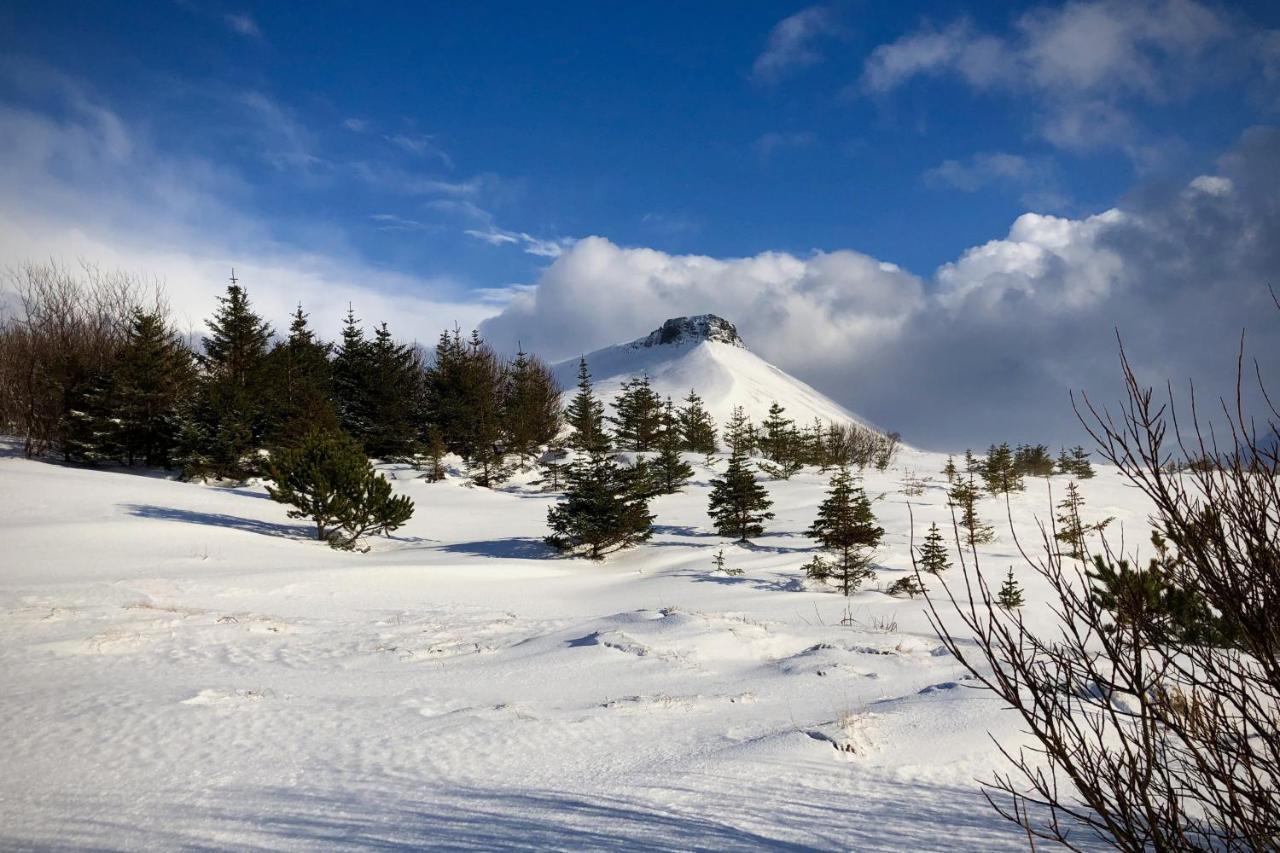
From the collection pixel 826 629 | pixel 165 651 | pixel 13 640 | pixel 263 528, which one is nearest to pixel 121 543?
pixel 263 528

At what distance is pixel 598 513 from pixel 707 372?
103523mm

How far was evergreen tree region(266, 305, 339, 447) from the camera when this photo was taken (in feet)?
86.0

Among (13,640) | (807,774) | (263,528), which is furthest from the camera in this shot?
(263,528)

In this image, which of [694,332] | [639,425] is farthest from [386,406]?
[694,332]

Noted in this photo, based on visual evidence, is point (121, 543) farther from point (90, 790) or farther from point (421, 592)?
point (90, 790)

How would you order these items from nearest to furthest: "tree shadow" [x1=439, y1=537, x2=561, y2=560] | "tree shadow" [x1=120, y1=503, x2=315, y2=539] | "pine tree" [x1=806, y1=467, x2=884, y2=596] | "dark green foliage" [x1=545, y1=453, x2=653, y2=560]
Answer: "pine tree" [x1=806, y1=467, x2=884, y2=596] < "dark green foliage" [x1=545, y1=453, x2=653, y2=560] < "tree shadow" [x1=120, y1=503, x2=315, y2=539] < "tree shadow" [x1=439, y1=537, x2=561, y2=560]

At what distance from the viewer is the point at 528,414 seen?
37.7 metres

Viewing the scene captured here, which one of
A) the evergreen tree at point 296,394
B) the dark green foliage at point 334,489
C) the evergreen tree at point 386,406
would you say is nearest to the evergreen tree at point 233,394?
the evergreen tree at point 296,394

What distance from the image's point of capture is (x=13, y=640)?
22.6ft

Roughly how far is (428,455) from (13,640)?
2383cm

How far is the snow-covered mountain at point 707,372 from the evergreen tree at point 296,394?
57.9m

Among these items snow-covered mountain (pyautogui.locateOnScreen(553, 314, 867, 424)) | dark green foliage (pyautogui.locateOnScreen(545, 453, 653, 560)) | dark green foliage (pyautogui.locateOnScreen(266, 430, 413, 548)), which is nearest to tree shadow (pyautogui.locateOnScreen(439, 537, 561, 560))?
dark green foliage (pyautogui.locateOnScreen(545, 453, 653, 560))

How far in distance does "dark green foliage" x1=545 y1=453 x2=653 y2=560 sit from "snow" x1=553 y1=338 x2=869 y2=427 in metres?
74.4

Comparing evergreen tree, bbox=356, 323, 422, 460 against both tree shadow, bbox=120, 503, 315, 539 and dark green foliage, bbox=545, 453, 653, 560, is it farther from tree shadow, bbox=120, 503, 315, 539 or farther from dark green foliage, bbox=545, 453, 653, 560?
dark green foliage, bbox=545, 453, 653, 560
